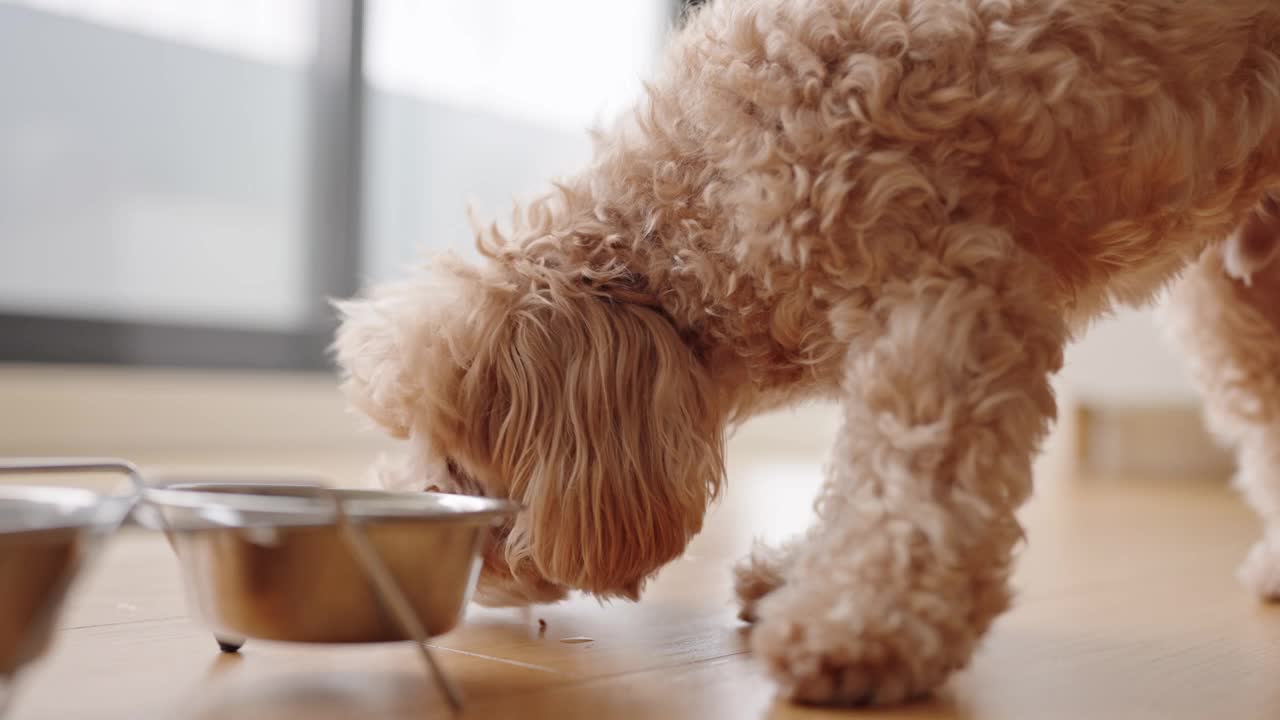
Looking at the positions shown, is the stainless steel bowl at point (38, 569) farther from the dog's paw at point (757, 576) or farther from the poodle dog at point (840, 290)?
the dog's paw at point (757, 576)

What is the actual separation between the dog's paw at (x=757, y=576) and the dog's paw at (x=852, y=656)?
1.31 ft

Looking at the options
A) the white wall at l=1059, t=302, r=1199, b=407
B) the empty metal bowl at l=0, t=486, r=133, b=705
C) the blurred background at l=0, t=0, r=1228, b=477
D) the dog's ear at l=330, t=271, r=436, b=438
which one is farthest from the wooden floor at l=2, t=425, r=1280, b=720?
the white wall at l=1059, t=302, r=1199, b=407

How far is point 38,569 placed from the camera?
0.91 meters

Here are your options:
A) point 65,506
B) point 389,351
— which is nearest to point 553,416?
point 389,351

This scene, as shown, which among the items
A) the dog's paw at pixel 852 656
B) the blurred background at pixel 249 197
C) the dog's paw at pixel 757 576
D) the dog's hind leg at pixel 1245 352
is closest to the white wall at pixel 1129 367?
the blurred background at pixel 249 197

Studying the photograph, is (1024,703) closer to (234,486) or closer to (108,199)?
(234,486)

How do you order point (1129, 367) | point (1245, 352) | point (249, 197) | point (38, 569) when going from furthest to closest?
point (1129, 367), point (249, 197), point (1245, 352), point (38, 569)

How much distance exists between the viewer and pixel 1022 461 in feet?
4.06

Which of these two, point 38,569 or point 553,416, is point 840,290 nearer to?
point 553,416

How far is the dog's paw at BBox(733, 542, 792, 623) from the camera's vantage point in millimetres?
1598

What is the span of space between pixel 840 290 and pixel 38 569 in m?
0.79

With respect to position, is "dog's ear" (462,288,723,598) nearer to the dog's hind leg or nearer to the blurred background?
the dog's hind leg

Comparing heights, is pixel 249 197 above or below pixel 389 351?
above

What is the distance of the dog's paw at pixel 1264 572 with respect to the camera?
1876 mm
